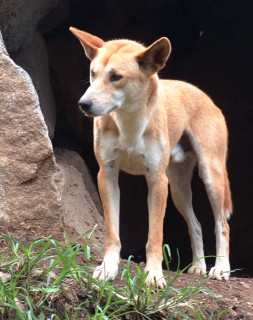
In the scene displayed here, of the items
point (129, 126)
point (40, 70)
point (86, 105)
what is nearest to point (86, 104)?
point (86, 105)

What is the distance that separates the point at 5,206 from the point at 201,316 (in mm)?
1773

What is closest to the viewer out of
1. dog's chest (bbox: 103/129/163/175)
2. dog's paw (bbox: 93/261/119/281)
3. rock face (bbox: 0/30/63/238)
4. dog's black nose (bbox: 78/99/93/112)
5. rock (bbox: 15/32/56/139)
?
dog's black nose (bbox: 78/99/93/112)

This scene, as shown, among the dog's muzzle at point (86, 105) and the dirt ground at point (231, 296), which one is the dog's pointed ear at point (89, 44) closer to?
the dog's muzzle at point (86, 105)

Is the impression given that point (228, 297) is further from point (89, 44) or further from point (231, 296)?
point (89, 44)

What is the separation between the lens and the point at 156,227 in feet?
19.1

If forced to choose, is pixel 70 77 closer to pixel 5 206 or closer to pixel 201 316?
pixel 5 206

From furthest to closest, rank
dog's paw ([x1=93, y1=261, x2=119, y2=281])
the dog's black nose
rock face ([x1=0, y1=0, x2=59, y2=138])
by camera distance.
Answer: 1. rock face ([x1=0, y1=0, x2=59, y2=138])
2. dog's paw ([x1=93, y1=261, x2=119, y2=281])
3. the dog's black nose

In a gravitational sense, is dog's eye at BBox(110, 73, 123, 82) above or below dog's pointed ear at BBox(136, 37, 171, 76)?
below

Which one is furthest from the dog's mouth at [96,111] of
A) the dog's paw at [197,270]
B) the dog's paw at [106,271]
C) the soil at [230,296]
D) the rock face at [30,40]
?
the dog's paw at [197,270]

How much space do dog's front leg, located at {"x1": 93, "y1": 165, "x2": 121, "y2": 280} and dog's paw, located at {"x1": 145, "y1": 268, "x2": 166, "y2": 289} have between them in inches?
9.5

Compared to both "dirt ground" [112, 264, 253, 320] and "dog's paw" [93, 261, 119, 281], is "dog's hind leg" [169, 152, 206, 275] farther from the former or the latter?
"dog's paw" [93, 261, 119, 281]

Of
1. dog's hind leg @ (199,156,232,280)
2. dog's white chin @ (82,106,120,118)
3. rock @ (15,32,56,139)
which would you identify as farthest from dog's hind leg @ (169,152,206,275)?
dog's white chin @ (82,106,120,118)

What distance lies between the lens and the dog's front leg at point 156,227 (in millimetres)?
5699

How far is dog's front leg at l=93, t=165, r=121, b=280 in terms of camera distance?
562 centimetres
